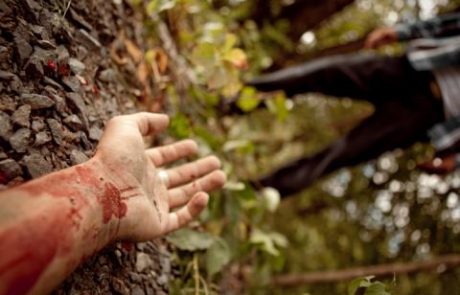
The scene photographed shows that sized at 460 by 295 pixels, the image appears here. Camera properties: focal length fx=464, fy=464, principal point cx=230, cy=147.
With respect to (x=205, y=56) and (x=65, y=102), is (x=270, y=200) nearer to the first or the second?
(x=205, y=56)

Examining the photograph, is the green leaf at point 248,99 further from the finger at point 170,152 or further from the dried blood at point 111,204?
the dried blood at point 111,204

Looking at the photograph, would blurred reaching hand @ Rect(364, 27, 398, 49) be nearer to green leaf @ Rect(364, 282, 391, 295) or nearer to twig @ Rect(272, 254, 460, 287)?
twig @ Rect(272, 254, 460, 287)

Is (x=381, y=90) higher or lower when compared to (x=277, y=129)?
higher

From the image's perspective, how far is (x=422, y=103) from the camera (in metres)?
2.34

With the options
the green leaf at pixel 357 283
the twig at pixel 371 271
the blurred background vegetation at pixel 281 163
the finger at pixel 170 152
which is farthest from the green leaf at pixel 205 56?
the twig at pixel 371 271

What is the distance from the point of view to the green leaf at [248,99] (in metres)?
2.11

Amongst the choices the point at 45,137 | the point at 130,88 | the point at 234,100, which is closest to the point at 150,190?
the point at 45,137

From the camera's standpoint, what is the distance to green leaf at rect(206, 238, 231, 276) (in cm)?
144

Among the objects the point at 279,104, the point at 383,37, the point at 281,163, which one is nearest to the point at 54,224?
the point at 279,104

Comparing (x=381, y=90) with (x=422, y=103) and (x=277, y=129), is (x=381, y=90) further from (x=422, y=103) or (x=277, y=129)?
(x=277, y=129)

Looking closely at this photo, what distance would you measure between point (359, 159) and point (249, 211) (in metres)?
0.70

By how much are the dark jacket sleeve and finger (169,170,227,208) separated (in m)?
1.49

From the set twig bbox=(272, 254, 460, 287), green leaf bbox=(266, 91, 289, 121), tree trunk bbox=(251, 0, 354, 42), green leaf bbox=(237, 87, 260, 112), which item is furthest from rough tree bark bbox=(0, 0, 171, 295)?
tree trunk bbox=(251, 0, 354, 42)

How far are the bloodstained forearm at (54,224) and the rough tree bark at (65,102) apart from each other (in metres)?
0.11
